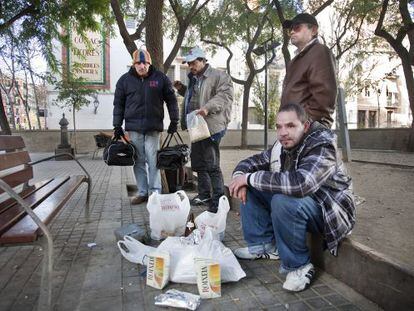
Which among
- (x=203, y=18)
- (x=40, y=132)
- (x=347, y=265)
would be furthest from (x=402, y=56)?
(x=40, y=132)

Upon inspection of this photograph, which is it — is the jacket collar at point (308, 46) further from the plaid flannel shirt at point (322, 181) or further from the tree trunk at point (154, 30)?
the tree trunk at point (154, 30)

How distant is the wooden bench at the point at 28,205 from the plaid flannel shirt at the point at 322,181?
137 cm

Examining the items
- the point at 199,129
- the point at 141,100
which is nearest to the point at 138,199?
the point at 141,100

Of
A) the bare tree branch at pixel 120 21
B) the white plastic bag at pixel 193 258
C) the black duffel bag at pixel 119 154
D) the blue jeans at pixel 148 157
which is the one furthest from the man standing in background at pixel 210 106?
the bare tree branch at pixel 120 21

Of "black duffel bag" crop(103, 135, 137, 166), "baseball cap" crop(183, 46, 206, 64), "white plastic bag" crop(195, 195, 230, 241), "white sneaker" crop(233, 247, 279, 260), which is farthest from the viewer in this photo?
"black duffel bag" crop(103, 135, 137, 166)

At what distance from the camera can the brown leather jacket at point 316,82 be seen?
10.8ft

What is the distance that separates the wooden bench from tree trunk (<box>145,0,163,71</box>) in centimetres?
390

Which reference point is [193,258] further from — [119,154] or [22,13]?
[22,13]

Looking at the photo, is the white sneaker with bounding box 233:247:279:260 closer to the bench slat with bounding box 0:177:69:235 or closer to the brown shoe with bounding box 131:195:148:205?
the bench slat with bounding box 0:177:69:235

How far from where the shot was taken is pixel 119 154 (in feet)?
16.9

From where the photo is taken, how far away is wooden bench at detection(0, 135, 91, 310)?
6.92ft

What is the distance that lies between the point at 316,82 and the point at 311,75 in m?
0.08

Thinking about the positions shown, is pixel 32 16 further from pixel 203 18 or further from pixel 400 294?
pixel 400 294

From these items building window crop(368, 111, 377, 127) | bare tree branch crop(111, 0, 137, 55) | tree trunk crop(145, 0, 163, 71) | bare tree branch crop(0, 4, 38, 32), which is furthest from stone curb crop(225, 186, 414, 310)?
building window crop(368, 111, 377, 127)
